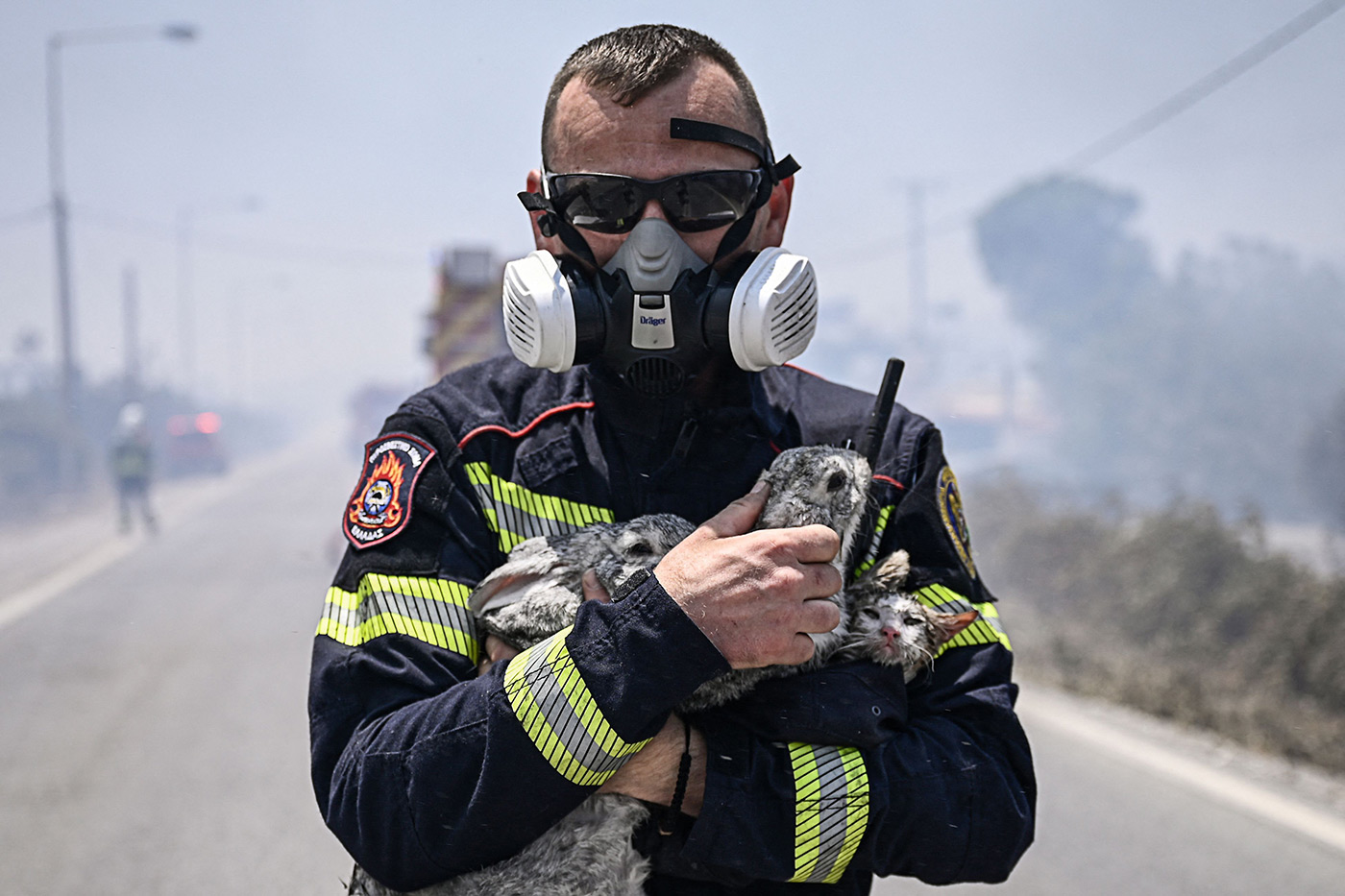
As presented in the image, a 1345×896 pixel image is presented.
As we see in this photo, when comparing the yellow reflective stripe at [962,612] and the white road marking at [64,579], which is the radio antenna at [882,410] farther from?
the white road marking at [64,579]

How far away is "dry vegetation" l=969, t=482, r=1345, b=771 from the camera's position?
266 inches

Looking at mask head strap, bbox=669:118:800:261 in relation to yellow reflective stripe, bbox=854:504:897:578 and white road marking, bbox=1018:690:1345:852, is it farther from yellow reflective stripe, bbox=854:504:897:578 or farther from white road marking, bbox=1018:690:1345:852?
white road marking, bbox=1018:690:1345:852

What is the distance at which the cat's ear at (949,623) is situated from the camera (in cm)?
181

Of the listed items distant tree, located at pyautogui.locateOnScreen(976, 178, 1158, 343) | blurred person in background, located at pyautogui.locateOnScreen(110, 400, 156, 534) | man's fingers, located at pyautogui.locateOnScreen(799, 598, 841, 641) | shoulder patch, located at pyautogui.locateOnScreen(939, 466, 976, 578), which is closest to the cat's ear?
shoulder patch, located at pyautogui.locateOnScreen(939, 466, 976, 578)

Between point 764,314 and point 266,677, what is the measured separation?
22.3 feet

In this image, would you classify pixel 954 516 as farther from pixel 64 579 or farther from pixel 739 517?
pixel 64 579

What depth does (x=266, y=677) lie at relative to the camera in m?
7.57

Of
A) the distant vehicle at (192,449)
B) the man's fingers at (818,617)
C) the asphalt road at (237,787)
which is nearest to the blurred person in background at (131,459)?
the asphalt road at (237,787)

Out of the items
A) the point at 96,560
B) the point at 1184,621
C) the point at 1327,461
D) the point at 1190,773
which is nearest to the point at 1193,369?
the point at 1327,461

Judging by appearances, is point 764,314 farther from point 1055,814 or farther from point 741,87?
point 1055,814

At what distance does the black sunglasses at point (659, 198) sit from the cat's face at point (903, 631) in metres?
0.79

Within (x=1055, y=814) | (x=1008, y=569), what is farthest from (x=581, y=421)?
(x=1008, y=569)

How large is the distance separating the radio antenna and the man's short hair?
0.52 meters

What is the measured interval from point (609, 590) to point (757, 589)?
0.28 metres
